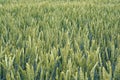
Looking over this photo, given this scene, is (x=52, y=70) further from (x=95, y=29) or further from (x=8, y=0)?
(x=8, y=0)

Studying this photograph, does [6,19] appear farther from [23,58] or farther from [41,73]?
[41,73]

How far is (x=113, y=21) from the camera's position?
3.18 m

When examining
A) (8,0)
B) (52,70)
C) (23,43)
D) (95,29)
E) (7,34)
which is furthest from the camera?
(8,0)

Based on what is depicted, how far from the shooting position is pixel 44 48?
194 cm

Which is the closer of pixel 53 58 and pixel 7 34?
pixel 53 58

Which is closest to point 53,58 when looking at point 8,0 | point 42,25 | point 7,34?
point 7,34

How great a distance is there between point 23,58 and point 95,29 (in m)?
1.13

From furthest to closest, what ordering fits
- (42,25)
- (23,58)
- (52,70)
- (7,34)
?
(42,25) < (7,34) < (23,58) < (52,70)

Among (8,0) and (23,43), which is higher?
(23,43)

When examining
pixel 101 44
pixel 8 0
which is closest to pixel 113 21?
pixel 101 44

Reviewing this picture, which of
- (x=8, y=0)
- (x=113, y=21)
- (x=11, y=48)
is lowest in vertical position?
(x=8, y=0)

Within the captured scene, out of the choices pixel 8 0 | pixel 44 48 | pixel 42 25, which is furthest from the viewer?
pixel 8 0

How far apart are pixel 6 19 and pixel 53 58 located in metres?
1.78

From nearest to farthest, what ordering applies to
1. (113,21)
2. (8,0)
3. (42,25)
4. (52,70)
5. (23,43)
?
(52,70) → (23,43) → (42,25) → (113,21) → (8,0)
